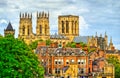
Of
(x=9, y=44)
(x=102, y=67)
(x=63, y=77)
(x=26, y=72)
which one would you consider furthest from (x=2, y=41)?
(x=102, y=67)

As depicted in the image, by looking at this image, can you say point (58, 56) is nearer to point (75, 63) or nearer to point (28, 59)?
point (75, 63)

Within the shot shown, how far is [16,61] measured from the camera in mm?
70812

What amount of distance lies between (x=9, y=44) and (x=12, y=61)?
4066mm

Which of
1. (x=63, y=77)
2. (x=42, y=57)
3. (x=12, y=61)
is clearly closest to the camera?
(x=12, y=61)

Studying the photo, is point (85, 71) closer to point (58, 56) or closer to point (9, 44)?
point (58, 56)

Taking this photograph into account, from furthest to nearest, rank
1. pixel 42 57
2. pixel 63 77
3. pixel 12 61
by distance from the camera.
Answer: pixel 42 57 < pixel 63 77 < pixel 12 61

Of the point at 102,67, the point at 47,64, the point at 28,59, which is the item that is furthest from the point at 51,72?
the point at 28,59

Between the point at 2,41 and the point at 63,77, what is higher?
the point at 2,41

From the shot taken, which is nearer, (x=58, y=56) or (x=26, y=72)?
(x=26, y=72)

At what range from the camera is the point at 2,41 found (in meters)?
73.8

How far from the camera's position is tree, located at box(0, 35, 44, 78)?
68.9 meters

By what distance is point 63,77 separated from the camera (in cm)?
9869

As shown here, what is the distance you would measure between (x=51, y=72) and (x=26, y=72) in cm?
3254

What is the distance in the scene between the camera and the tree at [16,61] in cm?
6894
